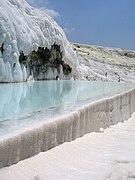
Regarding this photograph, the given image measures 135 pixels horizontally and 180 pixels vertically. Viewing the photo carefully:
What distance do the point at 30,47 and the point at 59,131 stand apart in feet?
37.9

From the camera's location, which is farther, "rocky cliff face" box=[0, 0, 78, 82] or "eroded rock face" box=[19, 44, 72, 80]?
"eroded rock face" box=[19, 44, 72, 80]

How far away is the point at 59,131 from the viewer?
14.0ft

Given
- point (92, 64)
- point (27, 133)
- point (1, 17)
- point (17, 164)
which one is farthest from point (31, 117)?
point (92, 64)

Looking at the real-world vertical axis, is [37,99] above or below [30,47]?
below

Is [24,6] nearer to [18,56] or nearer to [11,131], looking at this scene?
[18,56]

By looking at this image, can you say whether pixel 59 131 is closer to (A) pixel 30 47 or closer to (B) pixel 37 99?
(B) pixel 37 99

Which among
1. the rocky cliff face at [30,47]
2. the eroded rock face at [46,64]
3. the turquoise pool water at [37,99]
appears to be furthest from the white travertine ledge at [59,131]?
the eroded rock face at [46,64]

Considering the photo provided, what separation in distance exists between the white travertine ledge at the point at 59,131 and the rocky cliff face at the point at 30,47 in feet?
22.6

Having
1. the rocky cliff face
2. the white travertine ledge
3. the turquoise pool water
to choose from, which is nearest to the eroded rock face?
the rocky cliff face

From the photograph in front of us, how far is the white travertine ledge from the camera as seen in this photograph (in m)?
3.25

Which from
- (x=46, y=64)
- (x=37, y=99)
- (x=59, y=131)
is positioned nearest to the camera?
(x=59, y=131)

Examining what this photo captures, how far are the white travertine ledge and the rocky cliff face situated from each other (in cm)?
689

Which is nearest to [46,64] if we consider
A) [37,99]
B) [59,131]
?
[37,99]

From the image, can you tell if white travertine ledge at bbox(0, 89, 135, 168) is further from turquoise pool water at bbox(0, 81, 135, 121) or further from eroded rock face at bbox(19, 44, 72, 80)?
eroded rock face at bbox(19, 44, 72, 80)
